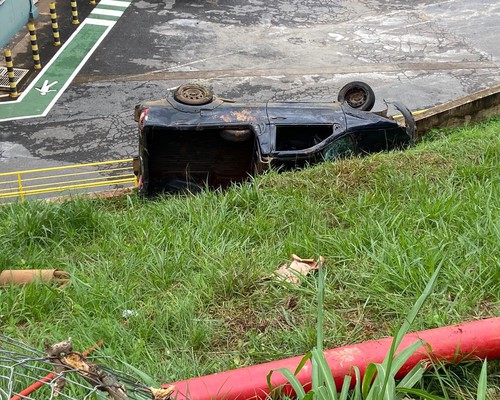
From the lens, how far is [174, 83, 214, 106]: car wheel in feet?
28.9

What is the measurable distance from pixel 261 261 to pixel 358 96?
17.0 feet

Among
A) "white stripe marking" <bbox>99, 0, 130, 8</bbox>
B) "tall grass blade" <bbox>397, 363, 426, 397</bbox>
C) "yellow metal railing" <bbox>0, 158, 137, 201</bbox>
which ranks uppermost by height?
"tall grass blade" <bbox>397, 363, 426, 397</bbox>

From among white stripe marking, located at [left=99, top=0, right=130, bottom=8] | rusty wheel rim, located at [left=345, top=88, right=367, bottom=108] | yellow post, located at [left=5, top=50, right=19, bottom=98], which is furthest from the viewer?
white stripe marking, located at [left=99, top=0, right=130, bottom=8]

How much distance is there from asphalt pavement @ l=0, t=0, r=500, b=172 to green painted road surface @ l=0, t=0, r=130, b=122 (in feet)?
0.57

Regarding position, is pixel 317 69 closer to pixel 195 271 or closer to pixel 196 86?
pixel 196 86

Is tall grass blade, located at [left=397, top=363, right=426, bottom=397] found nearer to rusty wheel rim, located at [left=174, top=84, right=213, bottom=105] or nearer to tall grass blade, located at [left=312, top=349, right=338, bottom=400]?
tall grass blade, located at [left=312, top=349, right=338, bottom=400]

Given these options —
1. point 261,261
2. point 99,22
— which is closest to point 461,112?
point 261,261

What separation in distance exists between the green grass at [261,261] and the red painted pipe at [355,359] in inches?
7.8

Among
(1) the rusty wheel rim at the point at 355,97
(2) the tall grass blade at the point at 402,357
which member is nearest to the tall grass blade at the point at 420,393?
(2) the tall grass blade at the point at 402,357

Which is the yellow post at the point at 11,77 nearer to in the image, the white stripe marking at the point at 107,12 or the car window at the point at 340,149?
the white stripe marking at the point at 107,12

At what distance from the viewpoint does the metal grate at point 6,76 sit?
50.1 ft

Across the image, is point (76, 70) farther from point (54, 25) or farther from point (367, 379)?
point (367, 379)

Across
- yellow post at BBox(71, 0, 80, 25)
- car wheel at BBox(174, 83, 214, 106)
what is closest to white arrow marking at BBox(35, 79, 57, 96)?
yellow post at BBox(71, 0, 80, 25)

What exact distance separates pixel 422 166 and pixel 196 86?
329cm
